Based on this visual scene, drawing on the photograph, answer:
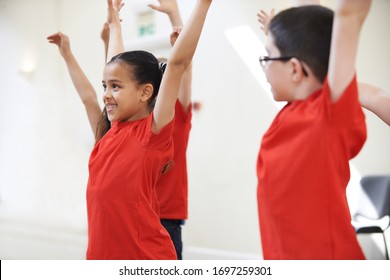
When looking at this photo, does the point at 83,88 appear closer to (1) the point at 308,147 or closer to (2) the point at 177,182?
(2) the point at 177,182

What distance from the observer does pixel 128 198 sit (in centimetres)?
89

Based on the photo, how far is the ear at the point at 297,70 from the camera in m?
0.62

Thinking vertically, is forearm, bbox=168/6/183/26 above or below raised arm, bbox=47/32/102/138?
above

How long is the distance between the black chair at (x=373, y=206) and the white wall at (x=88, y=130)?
0.06 m

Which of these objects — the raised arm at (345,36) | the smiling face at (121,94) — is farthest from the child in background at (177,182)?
the raised arm at (345,36)

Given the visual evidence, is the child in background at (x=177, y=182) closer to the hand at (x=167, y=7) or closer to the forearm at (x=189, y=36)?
the hand at (x=167, y=7)

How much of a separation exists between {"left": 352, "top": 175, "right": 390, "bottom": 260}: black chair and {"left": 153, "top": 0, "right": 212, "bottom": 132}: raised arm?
49.9 inches

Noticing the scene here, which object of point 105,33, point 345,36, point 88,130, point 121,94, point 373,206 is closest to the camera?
point 345,36

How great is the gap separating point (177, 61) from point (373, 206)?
1446 millimetres

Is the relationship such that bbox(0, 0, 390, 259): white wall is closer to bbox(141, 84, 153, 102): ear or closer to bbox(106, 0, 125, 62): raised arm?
bbox(106, 0, 125, 62): raised arm

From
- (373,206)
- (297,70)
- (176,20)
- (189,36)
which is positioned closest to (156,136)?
(189,36)

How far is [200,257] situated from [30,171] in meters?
0.91

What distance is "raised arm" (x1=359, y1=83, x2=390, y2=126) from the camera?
2.68ft

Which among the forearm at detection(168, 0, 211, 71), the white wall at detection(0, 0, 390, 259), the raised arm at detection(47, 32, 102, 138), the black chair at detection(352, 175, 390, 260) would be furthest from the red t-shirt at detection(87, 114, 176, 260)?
the black chair at detection(352, 175, 390, 260)
